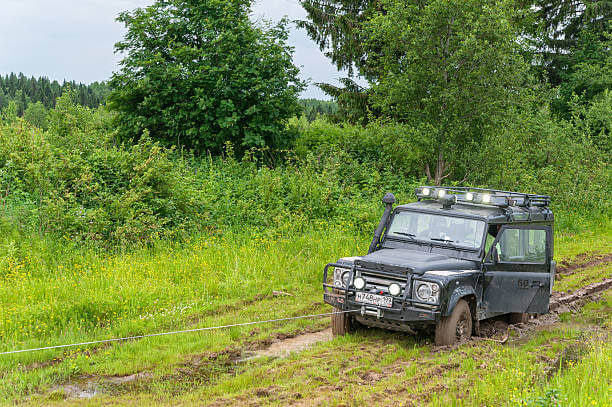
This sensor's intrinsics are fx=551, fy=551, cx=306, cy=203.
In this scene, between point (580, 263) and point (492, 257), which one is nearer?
point (492, 257)

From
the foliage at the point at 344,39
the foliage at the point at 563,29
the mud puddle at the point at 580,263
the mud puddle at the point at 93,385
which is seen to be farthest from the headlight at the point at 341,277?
the foliage at the point at 563,29

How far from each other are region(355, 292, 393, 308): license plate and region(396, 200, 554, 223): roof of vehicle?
6.73 ft

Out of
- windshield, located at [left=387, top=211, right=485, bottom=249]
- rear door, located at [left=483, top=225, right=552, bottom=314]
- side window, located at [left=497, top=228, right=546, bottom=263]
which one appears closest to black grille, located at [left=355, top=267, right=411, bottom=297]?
windshield, located at [left=387, top=211, right=485, bottom=249]

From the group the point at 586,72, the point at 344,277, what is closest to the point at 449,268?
the point at 344,277

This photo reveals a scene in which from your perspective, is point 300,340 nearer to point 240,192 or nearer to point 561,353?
point 561,353

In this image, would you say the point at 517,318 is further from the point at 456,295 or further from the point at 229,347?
the point at 229,347

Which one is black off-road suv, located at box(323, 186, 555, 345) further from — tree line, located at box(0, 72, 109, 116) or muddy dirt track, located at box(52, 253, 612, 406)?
tree line, located at box(0, 72, 109, 116)

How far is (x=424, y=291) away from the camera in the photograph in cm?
717

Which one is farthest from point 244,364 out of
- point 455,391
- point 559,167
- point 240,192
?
point 559,167

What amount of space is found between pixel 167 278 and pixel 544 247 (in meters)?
6.79

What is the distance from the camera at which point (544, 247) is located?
9.15 metres

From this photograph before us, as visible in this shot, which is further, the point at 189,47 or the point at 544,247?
the point at 189,47

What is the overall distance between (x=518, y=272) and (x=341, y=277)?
9.61 ft

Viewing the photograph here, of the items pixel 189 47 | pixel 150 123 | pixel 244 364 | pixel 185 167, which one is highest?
pixel 189 47
